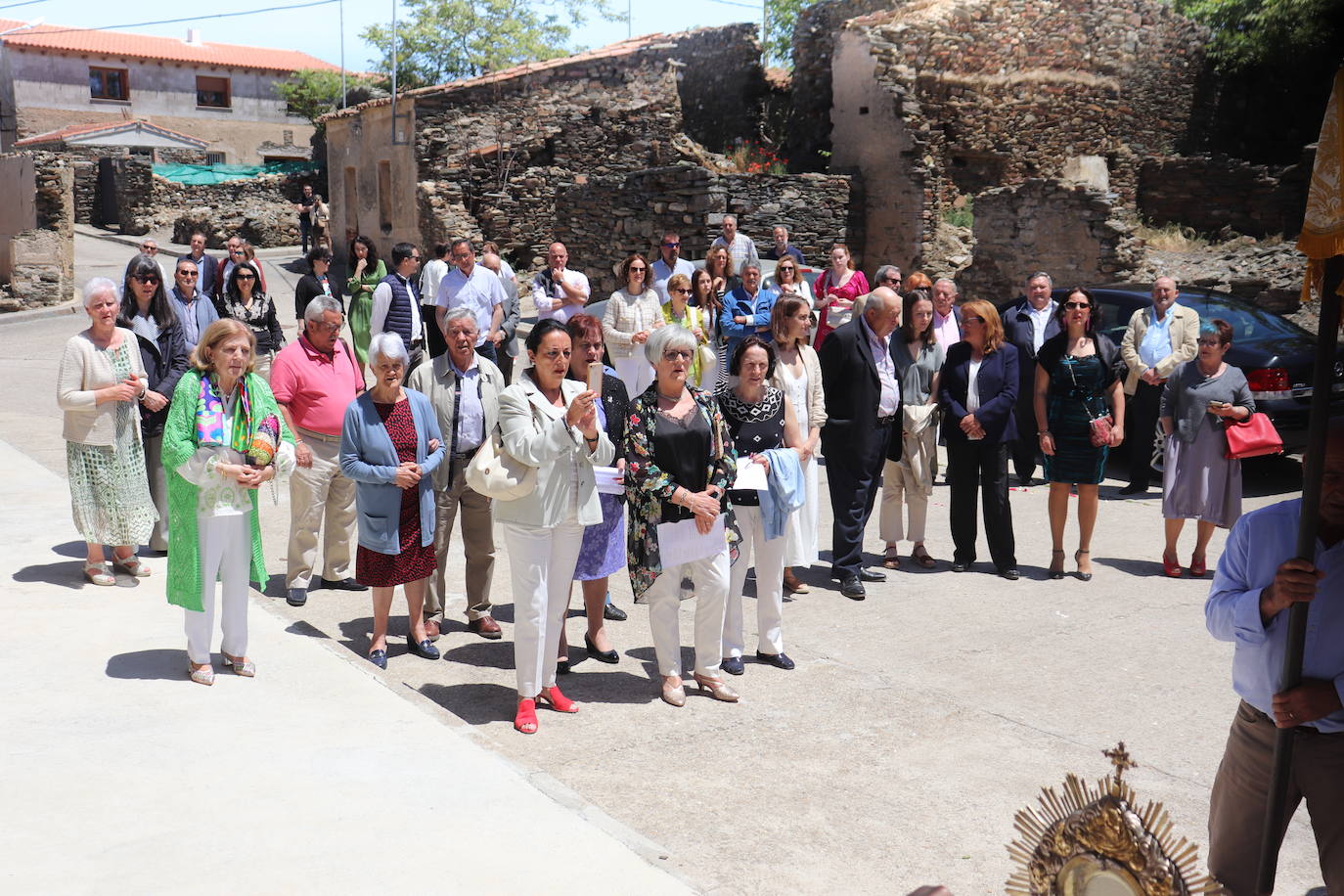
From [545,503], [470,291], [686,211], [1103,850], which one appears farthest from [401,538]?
[686,211]

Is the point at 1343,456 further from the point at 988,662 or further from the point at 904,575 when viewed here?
the point at 904,575

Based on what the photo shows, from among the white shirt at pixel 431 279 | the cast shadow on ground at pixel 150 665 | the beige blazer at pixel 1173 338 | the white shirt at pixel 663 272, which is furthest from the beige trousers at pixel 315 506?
the beige blazer at pixel 1173 338

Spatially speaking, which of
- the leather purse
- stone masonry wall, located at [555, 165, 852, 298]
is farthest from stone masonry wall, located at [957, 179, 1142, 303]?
the leather purse

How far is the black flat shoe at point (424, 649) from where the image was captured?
21.4ft

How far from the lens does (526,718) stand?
5609 millimetres

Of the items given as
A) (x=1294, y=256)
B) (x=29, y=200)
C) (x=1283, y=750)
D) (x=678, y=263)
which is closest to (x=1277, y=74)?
(x=1294, y=256)

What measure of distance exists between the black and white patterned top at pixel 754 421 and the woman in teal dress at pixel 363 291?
523 centimetres

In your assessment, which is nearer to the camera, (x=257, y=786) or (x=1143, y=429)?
(x=257, y=786)

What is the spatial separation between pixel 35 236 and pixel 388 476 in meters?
19.0

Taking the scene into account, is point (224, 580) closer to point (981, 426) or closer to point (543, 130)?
point (981, 426)

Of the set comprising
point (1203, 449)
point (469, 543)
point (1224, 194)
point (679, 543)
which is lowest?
point (469, 543)

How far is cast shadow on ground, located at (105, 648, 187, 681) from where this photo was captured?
5.64m

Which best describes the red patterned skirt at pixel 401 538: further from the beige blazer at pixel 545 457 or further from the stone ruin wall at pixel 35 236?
the stone ruin wall at pixel 35 236

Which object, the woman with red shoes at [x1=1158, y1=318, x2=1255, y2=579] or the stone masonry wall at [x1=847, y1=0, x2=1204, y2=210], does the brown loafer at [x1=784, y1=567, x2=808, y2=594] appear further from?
the stone masonry wall at [x1=847, y1=0, x2=1204, y2=210]
